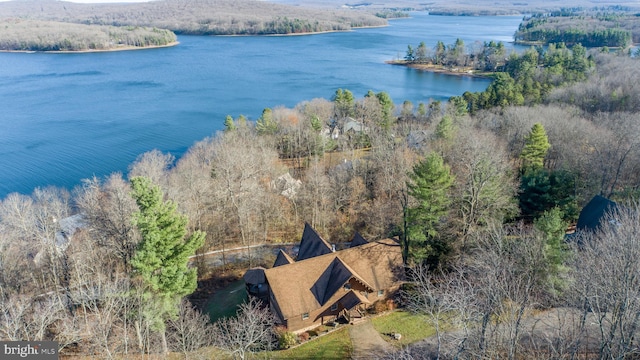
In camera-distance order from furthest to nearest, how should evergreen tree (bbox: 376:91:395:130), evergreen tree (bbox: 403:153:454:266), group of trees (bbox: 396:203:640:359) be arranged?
1. evergreen tree (bbox: 376:91:395:130)
2. evergreen tree (bbox: 403:153:454:266)
3. group of trees (bbox: 396:203:640:359)

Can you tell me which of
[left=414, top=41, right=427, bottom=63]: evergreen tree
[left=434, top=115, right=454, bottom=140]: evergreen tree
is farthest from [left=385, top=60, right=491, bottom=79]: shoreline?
[left=434, top=115, right=454, bottom=140]: evergreen tree

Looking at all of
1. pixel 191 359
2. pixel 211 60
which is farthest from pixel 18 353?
pixel 211 60

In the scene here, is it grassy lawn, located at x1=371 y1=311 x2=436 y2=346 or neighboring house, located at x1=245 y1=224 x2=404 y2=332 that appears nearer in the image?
grassy lawn, located at x1=371 y1=311 x2=436 y2=346

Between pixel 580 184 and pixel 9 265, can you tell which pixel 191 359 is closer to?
pixel 9 265

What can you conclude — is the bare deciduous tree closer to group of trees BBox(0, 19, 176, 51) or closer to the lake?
the lake


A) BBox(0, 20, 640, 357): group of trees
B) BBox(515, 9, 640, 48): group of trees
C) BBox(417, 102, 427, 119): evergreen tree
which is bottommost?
BBox(0, 20, 640, 357): group of trees
